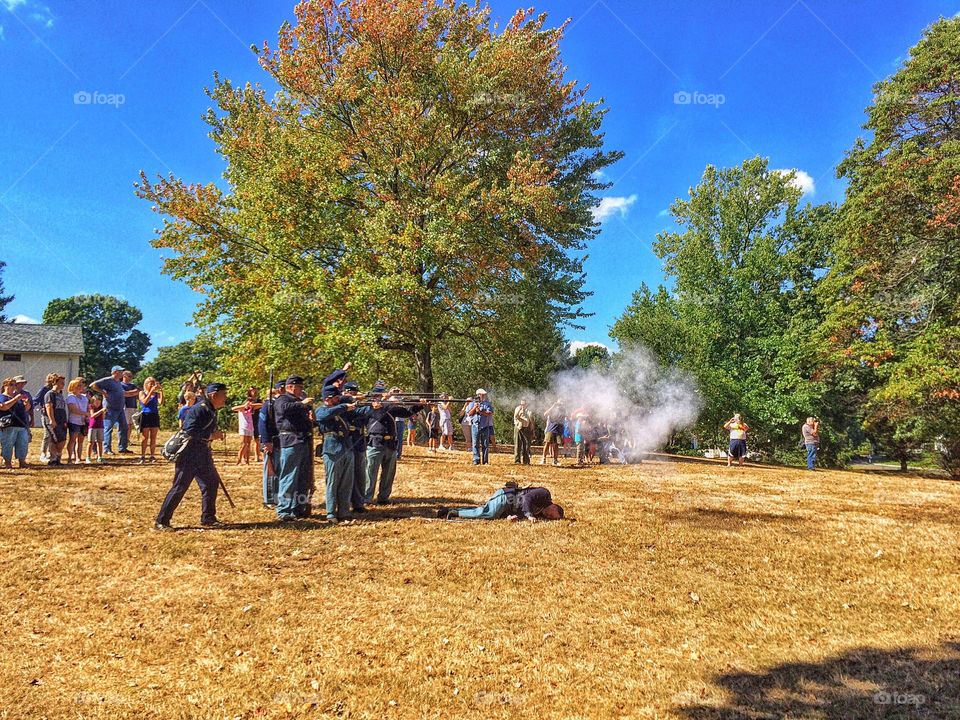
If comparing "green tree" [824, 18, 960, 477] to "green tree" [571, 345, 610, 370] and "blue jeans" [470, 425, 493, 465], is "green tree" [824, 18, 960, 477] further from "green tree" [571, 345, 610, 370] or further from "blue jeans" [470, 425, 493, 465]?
"green tree" [571, 345, 610, 370]

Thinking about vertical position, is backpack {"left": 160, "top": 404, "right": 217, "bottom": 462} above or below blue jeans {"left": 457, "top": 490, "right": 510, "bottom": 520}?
above

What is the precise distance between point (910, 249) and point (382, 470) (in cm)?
2297

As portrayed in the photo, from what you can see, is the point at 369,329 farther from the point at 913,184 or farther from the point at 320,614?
the point at 913,184

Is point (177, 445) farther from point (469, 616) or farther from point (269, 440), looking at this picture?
point (469, 616)

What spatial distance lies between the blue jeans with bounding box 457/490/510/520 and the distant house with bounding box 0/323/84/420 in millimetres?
44596

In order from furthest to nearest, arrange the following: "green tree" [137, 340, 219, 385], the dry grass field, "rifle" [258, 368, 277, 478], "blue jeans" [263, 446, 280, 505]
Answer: "green tree" [137, 340, 219, 385] < "blue jeans" [263, 446, 280, 505] < "rifle" [258, 368, 277, 478] < the dry grass field

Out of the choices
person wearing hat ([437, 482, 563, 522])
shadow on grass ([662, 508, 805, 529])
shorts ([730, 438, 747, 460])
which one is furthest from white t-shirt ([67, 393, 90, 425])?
shorts ([730, 438, 747, 460])

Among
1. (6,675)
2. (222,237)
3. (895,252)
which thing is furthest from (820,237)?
(6,675)

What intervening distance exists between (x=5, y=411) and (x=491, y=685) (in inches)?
549

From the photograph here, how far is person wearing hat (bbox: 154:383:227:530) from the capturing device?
9086mm

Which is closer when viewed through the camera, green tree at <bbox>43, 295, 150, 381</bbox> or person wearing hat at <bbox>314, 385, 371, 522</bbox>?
person wearing hat at <bbox>314, 385, 371, 522</bbox>

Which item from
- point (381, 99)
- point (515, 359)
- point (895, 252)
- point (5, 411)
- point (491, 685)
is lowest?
point (491, 685)

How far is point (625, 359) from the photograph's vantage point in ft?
105

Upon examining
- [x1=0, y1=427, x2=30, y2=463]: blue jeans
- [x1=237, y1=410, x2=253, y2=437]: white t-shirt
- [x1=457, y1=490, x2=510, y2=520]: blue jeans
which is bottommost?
[x1=457, y1=490, x2=510, y2=520]: blue jeans
